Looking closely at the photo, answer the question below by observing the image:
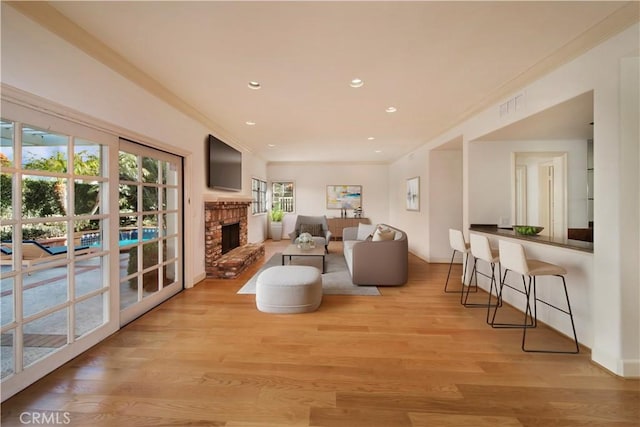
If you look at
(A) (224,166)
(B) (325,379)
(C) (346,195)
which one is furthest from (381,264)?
(C) (346,195)

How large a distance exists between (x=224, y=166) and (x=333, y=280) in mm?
2788

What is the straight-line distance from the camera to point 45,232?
1.83 m

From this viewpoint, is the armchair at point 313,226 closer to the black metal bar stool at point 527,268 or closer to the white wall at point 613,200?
the black metal bar stool at point 527,268

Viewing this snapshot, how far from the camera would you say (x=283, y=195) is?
8.69 m

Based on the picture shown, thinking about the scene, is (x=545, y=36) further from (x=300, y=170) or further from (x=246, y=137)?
(x=300, y=170)

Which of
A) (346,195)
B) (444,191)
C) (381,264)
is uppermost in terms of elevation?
(346,195)

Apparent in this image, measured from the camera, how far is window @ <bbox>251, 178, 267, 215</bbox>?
7113 millimetres

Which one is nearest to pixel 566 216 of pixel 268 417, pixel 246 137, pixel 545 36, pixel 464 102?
pixel 464 102

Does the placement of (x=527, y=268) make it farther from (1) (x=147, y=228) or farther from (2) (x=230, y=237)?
(2) (x=230, y=237)

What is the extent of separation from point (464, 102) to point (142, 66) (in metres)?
3.55

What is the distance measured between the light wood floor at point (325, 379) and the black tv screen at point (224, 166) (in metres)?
2.37

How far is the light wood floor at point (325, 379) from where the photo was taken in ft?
4.98

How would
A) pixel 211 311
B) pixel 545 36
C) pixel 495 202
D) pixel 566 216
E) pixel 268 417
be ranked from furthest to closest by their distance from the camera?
pixel 566 216, pixel 495 202, pixel 211 311, pixel 545 36, pixel 268 417

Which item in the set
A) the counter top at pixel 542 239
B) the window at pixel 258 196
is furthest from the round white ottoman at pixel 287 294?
the window at pixel 258 196
